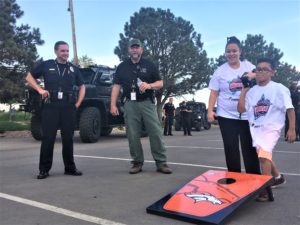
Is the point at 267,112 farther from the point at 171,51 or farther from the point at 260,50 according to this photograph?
the point at 260,50

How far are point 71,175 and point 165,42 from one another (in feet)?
137

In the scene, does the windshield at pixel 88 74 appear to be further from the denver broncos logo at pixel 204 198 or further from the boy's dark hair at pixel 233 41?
the denver broncos logo at pixel 204 198

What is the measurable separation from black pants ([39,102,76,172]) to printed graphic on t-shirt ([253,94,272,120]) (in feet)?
9.04

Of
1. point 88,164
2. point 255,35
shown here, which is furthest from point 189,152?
point 255,35

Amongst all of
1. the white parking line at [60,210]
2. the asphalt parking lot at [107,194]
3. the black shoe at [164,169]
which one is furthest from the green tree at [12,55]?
the white parking line at [60,210]

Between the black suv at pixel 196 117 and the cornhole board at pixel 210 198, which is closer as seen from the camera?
the cornhole board at pixel 210 198

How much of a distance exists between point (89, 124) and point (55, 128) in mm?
5700

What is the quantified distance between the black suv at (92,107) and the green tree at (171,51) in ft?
102

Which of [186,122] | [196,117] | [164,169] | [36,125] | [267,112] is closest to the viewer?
[267,112]

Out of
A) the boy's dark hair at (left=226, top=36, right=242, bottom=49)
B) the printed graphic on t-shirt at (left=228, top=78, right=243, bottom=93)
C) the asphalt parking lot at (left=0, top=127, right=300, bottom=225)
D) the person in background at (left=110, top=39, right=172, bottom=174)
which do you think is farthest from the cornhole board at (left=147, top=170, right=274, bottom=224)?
the person in background at (left=110, top=39, right=172, bottom=174)

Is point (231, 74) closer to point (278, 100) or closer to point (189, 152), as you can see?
point (278, 100)

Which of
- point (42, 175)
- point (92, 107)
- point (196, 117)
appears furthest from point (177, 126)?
point (42, 175)

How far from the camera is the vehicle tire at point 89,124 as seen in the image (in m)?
11.5

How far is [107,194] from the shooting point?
15.3 ft
